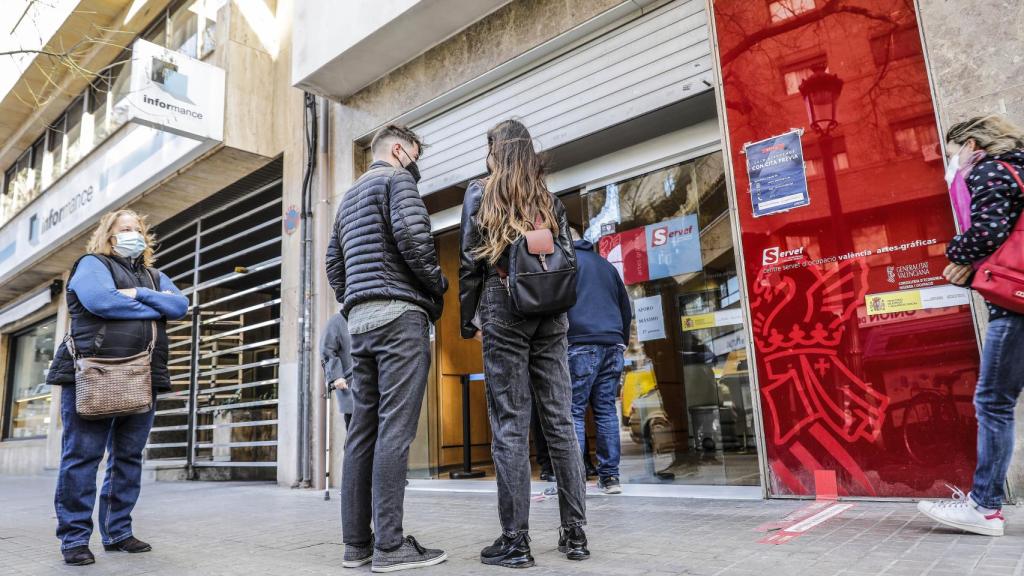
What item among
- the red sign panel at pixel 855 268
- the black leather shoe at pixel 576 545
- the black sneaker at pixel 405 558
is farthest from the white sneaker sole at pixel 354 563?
the red sign panel at pixel 855 268

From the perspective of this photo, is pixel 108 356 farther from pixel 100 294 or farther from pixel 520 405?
pixel 520 405

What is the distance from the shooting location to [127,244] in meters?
4.03

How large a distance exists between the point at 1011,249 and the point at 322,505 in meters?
5.20

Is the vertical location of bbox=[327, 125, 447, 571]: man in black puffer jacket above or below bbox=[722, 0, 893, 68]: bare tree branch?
below

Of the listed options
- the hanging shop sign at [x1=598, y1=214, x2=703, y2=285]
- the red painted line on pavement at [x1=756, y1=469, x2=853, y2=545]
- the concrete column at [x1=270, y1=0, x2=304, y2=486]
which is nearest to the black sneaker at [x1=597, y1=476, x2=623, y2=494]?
the red painted line on pavement at [x1=756, y1=469, x2=853, y2=545]

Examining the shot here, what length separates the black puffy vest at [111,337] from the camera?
375 centimetres

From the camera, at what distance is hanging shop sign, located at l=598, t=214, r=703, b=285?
19.3ft

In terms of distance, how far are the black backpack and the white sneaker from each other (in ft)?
6.41

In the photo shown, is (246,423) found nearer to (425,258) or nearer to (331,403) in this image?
(331,403)

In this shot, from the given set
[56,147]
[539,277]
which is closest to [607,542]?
[539,277]

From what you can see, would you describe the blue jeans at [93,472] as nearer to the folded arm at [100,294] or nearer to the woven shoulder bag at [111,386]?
the woven shoulder bag at [111,386]

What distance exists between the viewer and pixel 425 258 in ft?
10.5

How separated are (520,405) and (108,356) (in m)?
2.33

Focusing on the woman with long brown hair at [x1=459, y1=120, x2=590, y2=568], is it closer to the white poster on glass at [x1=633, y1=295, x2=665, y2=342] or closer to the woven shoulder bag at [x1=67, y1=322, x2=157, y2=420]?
the woven shoulder bag at [x1=67, y1=322, x2=157, y2=420]
